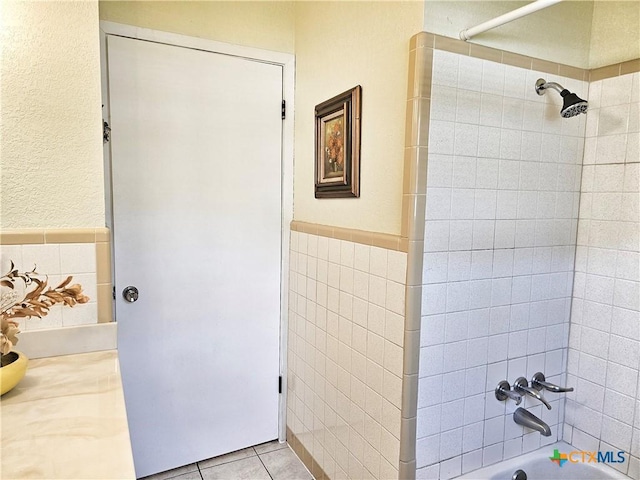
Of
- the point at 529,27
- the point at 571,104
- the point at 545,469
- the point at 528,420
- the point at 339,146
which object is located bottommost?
the point at 545,469

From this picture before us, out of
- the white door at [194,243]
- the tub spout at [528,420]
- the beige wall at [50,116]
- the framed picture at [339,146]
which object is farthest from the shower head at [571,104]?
the beige wall at [50,116]

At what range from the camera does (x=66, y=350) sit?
1.45 meters

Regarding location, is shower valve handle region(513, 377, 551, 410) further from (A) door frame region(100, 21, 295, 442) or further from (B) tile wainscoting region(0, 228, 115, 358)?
(B) tile wainscoting region(0, 228, 115, 358)

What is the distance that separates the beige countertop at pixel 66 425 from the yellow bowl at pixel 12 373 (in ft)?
0.11

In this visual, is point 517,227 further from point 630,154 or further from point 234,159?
point 234,159

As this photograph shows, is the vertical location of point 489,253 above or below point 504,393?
above

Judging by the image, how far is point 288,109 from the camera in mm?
2234

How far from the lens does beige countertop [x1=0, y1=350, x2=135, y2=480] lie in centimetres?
86

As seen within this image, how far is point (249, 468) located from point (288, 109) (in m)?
1.92

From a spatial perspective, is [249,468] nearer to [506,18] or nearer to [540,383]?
[540,383]

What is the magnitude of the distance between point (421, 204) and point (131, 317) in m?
1.46

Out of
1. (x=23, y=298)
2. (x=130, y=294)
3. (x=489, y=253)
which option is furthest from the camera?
(x=130, y=294)

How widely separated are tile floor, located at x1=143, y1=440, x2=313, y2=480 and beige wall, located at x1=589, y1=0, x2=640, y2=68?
2.34 metres

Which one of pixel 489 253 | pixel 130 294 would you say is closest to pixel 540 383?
pixel 489 253
